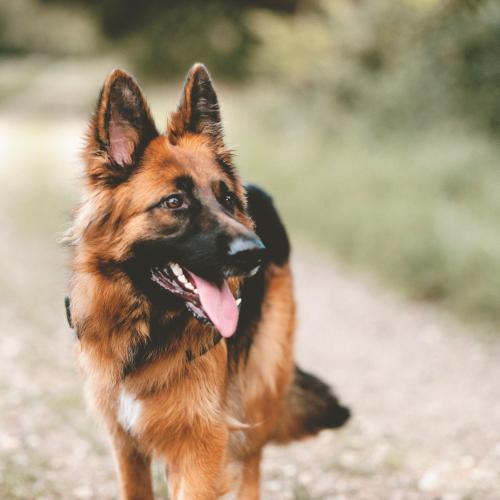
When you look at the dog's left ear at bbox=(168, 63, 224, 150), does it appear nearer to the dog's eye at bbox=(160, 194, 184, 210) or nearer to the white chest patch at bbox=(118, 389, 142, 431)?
the dog's eye at bbox=(160, 194, 184, 210)

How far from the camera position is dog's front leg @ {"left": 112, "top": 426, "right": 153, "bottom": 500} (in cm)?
343

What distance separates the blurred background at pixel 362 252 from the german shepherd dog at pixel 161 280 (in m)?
0.26

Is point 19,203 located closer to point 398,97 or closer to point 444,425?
point 398,97

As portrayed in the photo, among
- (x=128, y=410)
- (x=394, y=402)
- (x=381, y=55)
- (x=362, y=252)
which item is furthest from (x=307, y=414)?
(x=381, y=55)

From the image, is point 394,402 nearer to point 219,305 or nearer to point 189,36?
point 219,305

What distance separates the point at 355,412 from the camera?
561 cm

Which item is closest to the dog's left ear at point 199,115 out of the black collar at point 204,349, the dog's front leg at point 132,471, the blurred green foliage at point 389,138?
the black collar at point 204,349

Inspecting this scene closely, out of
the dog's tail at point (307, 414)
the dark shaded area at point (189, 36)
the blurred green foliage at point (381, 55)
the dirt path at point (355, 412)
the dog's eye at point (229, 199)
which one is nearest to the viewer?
the dog's eye at point (229, 199)

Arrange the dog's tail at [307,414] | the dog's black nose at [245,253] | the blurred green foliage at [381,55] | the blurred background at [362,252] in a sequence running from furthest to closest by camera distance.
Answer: the blurred green foliage at [381,55] < the blurred background at [362,252] < the dog's tail at [307,414] < the dog's black nose at [245,253]

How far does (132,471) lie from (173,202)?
1.42 metres

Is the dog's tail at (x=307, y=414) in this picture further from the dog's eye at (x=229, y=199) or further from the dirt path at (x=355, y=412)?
the dog's eye at (x=229, y=199)

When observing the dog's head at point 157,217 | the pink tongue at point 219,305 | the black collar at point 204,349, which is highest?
the dog's head at point 157,217

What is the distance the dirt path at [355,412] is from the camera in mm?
4262

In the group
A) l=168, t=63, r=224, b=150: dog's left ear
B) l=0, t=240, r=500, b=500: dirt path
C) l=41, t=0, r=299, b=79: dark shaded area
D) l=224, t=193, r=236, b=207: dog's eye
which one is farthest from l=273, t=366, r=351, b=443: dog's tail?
l=41, t=0, r=299, b=79: dark shaded area
